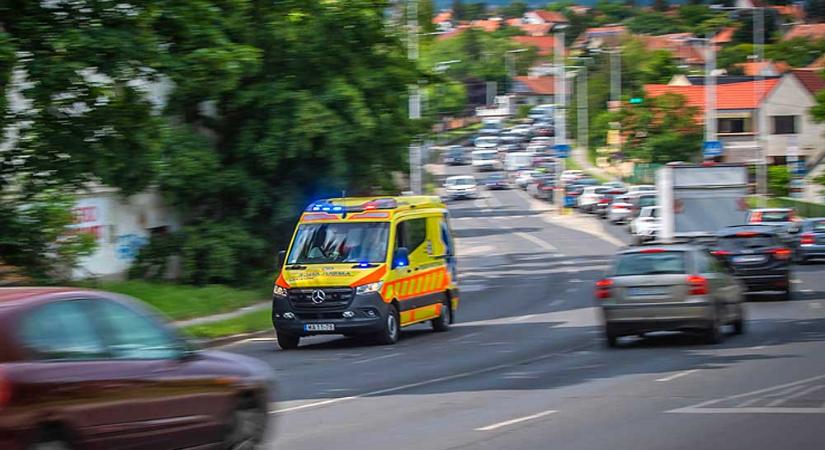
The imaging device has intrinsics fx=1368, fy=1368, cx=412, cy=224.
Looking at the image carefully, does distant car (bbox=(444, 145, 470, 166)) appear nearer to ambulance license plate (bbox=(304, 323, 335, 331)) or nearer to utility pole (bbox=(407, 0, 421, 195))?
utility pole (bbox=(407, 0, 421, 195))

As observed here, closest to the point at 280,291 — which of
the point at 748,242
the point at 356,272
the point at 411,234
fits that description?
the point at 356,272

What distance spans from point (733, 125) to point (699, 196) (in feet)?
217

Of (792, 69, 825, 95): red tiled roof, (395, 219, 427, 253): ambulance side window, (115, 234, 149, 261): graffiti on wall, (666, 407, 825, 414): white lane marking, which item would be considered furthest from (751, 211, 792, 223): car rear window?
(792, 69, 825, 95): red tiled roof

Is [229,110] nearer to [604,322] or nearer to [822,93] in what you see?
[604,322]

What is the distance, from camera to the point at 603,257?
4884 centimetres

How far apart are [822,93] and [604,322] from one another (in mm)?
46813

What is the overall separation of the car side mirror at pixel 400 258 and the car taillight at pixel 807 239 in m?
25.3

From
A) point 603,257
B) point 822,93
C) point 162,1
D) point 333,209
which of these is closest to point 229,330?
point 333,209

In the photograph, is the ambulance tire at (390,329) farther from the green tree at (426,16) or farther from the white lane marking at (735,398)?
the green tree at (426,16)

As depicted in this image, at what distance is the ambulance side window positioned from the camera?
22.5 meters

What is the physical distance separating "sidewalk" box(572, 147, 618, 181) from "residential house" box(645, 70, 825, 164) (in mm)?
9922

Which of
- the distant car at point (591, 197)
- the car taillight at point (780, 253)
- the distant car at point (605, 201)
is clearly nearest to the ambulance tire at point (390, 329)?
the car taillight at point (780, 253)

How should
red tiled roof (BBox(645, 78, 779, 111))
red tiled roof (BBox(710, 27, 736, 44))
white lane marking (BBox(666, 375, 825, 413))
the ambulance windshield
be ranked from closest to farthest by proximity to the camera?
white lane marking (BBox(666, 375, 825, 413)), the ambulance windshield, red tiled roof (BBox(645, 78, 779, 111)), red tiled roof (BBox(710, 27, 736, 44))

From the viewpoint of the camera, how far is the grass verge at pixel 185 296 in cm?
2752
